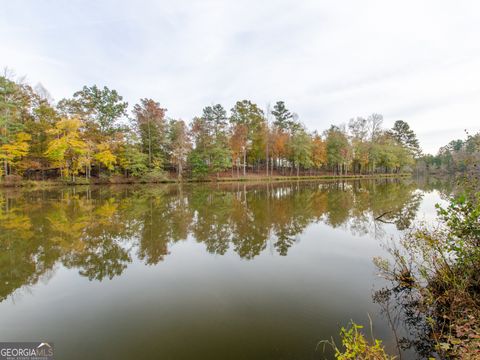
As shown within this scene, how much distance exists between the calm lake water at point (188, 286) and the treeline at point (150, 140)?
25.6 m

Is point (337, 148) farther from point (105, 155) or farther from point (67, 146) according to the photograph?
point (67, 146)

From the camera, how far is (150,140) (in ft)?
123

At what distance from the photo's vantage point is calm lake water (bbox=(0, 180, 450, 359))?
3209 millimetres

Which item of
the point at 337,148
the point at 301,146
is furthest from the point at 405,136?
the point at 301,146

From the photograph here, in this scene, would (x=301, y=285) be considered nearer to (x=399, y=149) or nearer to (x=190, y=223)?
(x=190, y=223)

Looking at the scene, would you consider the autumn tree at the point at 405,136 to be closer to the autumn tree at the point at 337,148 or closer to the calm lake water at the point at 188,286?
the autumn tree at the point at 337,148

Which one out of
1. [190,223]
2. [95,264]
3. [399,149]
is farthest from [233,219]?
[399,149]

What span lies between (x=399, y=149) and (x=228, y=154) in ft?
139

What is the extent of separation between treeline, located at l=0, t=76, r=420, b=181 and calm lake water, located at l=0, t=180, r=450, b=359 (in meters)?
25.6

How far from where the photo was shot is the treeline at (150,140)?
29.8 meters

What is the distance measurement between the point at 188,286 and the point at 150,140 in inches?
1412

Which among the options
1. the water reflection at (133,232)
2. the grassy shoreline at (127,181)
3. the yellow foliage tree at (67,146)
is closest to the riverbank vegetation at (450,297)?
the water reflection at (133,232)

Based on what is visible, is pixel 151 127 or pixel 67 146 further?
pixel 151 127

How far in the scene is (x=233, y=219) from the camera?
437 inches
